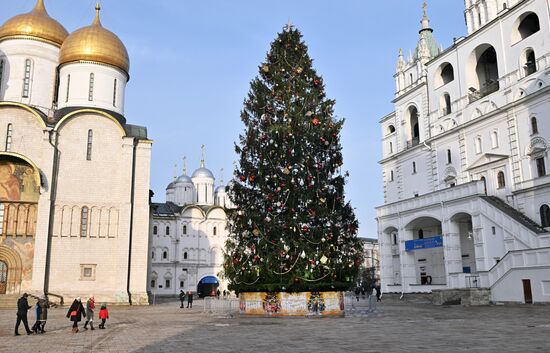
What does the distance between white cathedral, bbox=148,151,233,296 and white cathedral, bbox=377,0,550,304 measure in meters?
30.4

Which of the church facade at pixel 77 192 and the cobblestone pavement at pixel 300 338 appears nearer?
the cobblestone pavement at pixel 300 338

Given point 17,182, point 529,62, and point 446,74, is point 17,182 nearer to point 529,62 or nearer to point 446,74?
point 446,74

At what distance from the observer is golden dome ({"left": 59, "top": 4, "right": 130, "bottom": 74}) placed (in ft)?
115

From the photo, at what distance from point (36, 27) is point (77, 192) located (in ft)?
46.5

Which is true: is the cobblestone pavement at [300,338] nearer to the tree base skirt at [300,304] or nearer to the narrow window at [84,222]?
the tree base skirt at [300,304]

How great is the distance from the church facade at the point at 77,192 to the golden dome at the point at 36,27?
Answer: 8.43 feet

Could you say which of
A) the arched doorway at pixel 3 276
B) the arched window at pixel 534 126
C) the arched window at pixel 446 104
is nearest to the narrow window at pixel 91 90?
the arched doorway at pixel 3 276

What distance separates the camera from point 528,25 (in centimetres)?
3159

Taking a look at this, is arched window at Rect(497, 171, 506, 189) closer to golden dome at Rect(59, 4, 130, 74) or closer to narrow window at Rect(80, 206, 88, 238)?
narrow window at Rect(80, 206, 88, 238)

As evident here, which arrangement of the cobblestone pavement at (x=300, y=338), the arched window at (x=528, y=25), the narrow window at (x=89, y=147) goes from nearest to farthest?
the cobblestone pavement at (x=300, y=338) → the arched window at (x=528, y=25) → the narrow window at (x=89, y=147)

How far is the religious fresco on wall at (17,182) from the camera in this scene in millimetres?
30016

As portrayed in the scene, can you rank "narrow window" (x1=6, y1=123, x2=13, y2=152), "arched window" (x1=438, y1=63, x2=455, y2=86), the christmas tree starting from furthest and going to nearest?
"arched window" (x1=438, y1=63, x2=455, y2=86), "narrow window" (x1=6, y1=123, x2=13, y2=152), the christmas tree

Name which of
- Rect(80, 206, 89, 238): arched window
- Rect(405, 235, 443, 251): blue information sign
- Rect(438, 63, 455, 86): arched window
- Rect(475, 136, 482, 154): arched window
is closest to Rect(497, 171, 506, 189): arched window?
Rect(475, 136, 482, 154): arched window

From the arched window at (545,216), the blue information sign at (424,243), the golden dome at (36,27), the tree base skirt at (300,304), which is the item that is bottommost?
the tree base skirt at (300,304)
